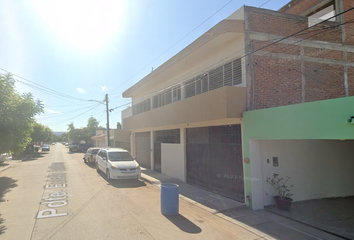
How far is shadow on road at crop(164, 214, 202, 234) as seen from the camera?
5.57 m

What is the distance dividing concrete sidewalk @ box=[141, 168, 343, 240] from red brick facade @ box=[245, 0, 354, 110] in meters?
3.48

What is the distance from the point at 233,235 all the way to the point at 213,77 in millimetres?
6736

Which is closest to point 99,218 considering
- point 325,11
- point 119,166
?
point 119,166

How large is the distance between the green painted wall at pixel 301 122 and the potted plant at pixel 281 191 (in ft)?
2.86

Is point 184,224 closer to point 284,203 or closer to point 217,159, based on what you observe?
point 284,203

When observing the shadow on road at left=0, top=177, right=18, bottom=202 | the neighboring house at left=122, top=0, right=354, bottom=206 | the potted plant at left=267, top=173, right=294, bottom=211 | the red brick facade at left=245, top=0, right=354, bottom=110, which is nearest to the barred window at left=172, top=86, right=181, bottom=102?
the neighboring house at left=122, top=0, right=354, bottom=206

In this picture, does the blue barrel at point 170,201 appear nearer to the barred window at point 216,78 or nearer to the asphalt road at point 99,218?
the asphalt road at point 99,218

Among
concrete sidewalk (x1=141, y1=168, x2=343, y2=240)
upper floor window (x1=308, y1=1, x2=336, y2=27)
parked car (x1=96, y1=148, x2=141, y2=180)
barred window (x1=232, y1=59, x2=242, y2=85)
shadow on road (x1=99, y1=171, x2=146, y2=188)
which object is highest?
upper floor window (x1=308, y1=1, x2=336, y2=27)

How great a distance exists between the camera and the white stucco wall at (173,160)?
12291 mm

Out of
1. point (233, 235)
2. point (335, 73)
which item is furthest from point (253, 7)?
point (233, 235)

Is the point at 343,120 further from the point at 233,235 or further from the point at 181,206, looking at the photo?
the point at 181,206

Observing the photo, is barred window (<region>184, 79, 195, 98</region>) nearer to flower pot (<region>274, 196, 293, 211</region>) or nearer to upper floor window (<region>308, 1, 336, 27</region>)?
flower pot (<region>274, 196, 293, 211</region>)

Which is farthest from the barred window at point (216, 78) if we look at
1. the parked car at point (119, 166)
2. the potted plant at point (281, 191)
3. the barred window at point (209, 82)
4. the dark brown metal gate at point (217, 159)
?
the parked car at point (119, 166)

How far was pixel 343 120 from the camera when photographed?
4.97m
